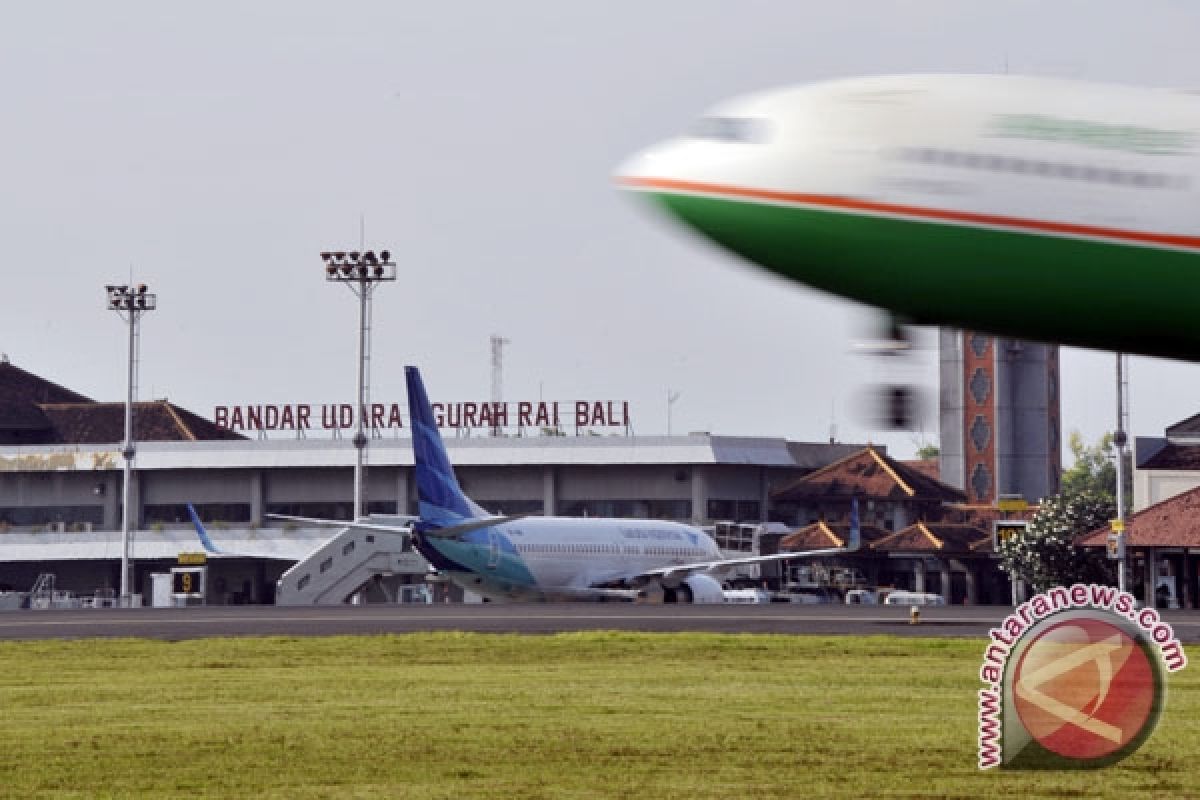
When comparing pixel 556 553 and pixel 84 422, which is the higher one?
pixel 84 422

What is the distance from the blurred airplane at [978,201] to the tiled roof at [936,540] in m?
135

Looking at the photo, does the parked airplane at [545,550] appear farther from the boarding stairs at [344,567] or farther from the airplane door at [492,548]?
the boarding stairs at [344,567]

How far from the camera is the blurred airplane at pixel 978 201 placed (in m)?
24.9

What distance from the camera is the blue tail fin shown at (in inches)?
4301

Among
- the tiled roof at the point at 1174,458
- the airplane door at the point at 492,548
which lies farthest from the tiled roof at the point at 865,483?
the airplane door at the point at 492,548

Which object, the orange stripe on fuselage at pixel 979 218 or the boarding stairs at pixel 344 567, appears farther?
the boarding stairs at pixel 344 567

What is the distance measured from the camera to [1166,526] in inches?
4793

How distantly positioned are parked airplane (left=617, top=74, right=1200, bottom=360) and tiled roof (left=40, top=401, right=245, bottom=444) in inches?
6167

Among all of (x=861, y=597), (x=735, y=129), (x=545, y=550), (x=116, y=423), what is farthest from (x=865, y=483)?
(x=735, y=129)

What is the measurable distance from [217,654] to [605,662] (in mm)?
11251

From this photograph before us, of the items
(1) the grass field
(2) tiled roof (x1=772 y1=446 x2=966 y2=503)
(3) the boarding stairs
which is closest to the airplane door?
(3) the boarding stairs

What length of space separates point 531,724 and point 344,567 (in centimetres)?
9730

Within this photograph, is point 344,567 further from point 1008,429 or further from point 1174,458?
point 1008,429

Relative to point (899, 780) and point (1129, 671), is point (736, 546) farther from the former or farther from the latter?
point (899, 780)
